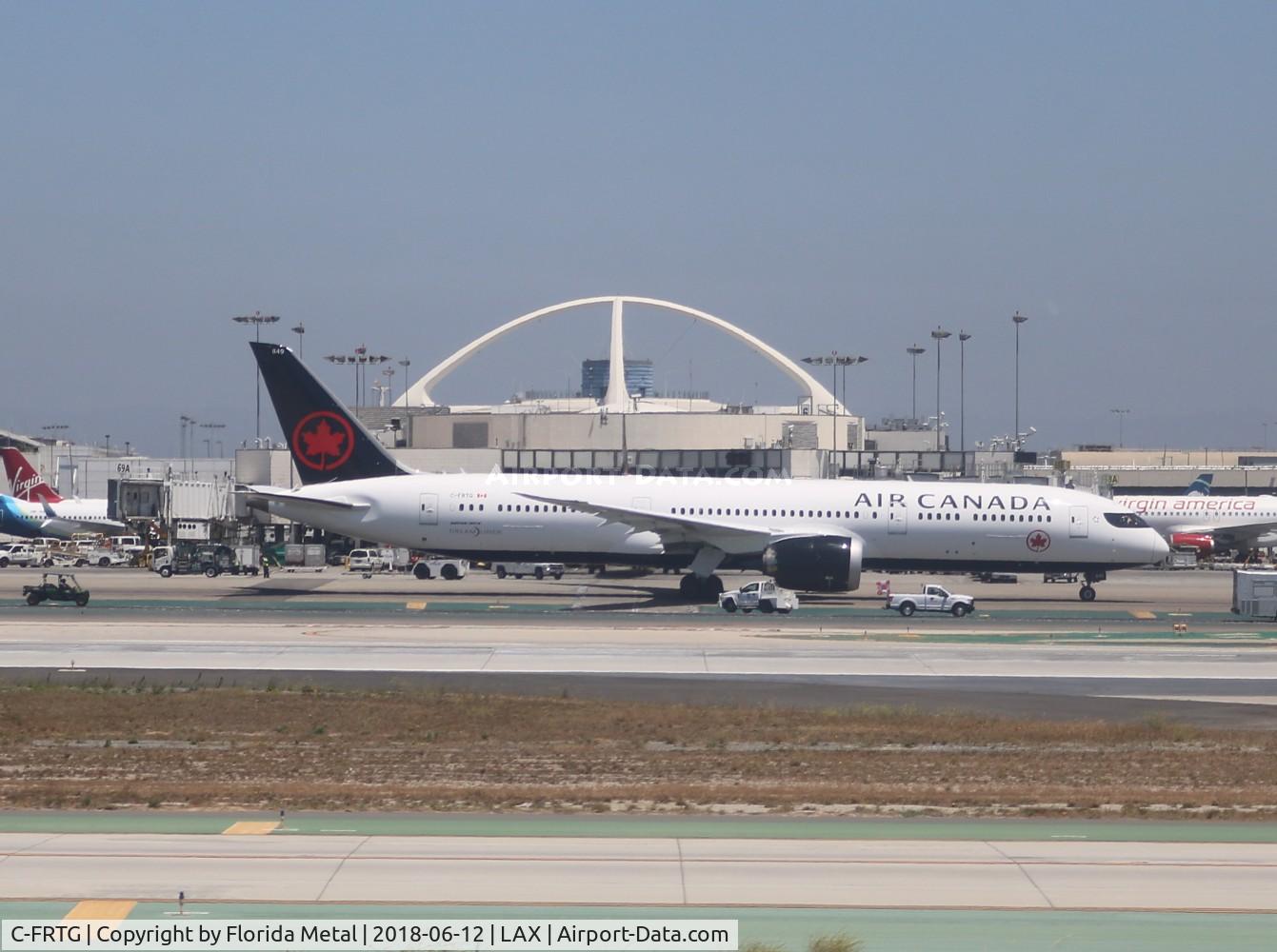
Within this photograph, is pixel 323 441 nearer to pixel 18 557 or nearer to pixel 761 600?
pixel 761 600

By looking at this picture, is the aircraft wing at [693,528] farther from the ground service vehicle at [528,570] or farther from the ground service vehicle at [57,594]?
the ground service vehicle at [57,594]

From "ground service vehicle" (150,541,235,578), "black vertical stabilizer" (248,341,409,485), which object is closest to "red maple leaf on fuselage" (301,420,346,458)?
"black vertical stabilizer" (248,341,409,485)

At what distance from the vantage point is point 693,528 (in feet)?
172

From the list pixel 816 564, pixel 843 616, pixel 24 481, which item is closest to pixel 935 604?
pixel 843 616

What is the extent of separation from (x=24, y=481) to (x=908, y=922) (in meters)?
102

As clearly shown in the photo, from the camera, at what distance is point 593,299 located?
6944 inches

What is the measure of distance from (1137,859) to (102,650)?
95.3 feet

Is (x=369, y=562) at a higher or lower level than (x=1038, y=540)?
lower

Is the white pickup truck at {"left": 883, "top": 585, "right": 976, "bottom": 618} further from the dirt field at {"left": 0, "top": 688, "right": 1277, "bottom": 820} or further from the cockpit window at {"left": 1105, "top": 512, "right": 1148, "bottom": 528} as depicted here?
the dirt field at {"left": 0, "top": 688, "right": 1277, "bottom": 820}

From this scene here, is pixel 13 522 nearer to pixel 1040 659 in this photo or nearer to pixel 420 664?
pixel 420 664

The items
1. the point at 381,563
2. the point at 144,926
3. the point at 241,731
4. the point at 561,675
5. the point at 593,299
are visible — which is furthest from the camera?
the point at 593,299

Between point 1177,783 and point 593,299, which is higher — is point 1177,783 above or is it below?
below

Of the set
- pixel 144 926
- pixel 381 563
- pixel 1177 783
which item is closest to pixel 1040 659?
pixel 1177 783

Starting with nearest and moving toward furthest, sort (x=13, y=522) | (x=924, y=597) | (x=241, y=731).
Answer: (x=241, y=731), (x=924, y=597), (x=13, y=522)
